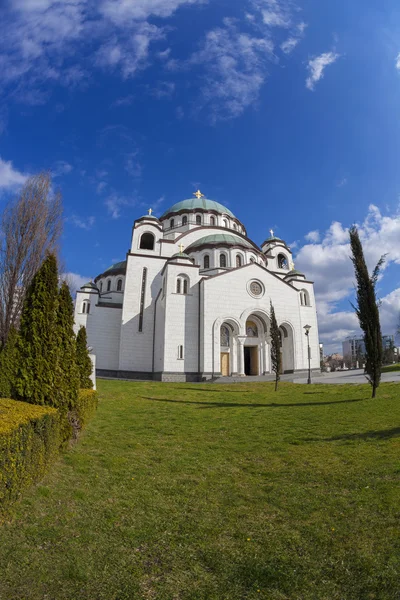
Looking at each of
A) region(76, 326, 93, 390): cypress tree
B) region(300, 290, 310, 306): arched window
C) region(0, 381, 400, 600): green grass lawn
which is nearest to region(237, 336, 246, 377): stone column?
region(300, 290, 310, 306): arched window

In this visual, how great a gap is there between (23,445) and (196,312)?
2118 cm

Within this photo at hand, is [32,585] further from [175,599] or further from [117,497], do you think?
[117,497]

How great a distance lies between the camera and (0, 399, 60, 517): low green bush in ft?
13.1

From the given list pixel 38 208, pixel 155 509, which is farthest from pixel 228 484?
pixel 38 208

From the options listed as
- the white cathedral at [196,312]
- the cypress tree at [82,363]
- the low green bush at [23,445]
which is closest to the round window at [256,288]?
the white cathedral at [196,312]

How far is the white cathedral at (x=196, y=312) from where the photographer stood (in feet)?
81.3

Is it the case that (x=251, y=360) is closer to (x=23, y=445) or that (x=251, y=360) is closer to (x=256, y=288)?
(x=256, y=288)

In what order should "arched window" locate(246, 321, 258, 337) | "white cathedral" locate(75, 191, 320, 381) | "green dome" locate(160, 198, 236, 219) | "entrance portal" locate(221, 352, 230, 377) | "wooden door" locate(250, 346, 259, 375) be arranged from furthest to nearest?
"green dome" locate(160, 198, 236, 219) < "arched window" locate(246, 321, 258, 337) < "wooden door" locate(250, 346, 259, 375) < "entrance portal" locate(221, 352, 230, 377) < "white cathedral" locate(75, 191, 320, 381)

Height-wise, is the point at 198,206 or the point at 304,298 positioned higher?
the point at 198,206

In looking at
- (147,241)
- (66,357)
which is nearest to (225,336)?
(147,241)

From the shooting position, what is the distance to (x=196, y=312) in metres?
25.5

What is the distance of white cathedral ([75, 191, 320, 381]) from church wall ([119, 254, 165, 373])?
84 mm

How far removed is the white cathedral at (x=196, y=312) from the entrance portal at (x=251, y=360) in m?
0.08

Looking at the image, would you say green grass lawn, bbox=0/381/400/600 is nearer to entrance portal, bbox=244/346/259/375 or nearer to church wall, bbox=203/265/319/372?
church wall, bbox=203/265/319/372
